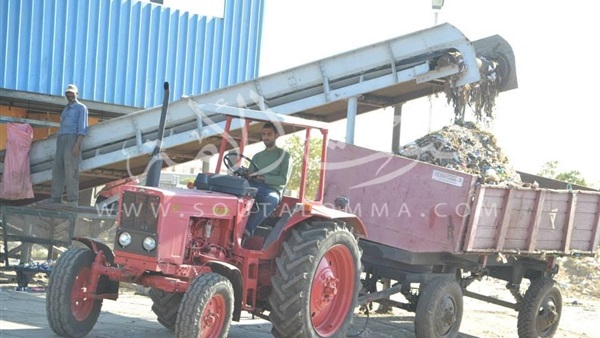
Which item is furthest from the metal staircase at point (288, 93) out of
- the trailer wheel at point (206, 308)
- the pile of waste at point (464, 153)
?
the trailer wheel at point (206, 308)

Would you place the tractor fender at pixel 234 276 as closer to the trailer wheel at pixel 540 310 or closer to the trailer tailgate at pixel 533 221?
the trailer tailgate at pixel 533 221

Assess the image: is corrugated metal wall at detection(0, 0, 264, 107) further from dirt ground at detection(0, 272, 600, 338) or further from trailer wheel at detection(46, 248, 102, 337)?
trailer wheel at detection(46, 248, 102, 337)

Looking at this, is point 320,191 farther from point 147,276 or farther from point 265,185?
point 147,276

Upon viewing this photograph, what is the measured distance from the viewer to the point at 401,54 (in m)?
12.7

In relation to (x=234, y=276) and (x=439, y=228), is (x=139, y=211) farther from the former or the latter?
(x=439, y=228)

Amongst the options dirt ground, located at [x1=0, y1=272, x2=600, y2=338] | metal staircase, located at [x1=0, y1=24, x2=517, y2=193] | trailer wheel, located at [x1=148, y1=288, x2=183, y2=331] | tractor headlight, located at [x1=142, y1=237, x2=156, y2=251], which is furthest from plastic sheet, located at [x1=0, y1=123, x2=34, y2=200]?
tractor headlight, located at [x1=142, y1=237, x2=156, y2=251]

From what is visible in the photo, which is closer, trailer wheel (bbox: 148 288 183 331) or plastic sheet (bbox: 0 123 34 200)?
trailer wheel (bbox: 148 288 183 331)

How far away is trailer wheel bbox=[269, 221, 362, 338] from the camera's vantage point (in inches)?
306

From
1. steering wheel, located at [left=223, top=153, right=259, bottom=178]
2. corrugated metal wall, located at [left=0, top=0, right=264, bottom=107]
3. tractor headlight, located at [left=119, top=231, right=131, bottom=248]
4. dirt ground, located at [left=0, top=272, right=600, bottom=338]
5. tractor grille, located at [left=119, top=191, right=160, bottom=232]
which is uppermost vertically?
corrugated metal wall, located at [left=0, top=0, right=264, bottom=107]

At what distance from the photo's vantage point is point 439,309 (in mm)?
9297

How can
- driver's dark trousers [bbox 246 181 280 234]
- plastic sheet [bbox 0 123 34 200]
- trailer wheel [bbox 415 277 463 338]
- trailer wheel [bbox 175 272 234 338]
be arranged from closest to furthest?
Result: trailer wheel [bbox 175 272 234 338], driver's dark trousers [bbox 246 181 280 234], trailer wheel [bbox 415 277 463 338], plastic sheet [bbox 0 123 34 200]

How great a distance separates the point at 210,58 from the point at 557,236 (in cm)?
818

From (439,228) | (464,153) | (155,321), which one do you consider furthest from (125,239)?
(464,153)

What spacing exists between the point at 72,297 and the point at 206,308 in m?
1.30
